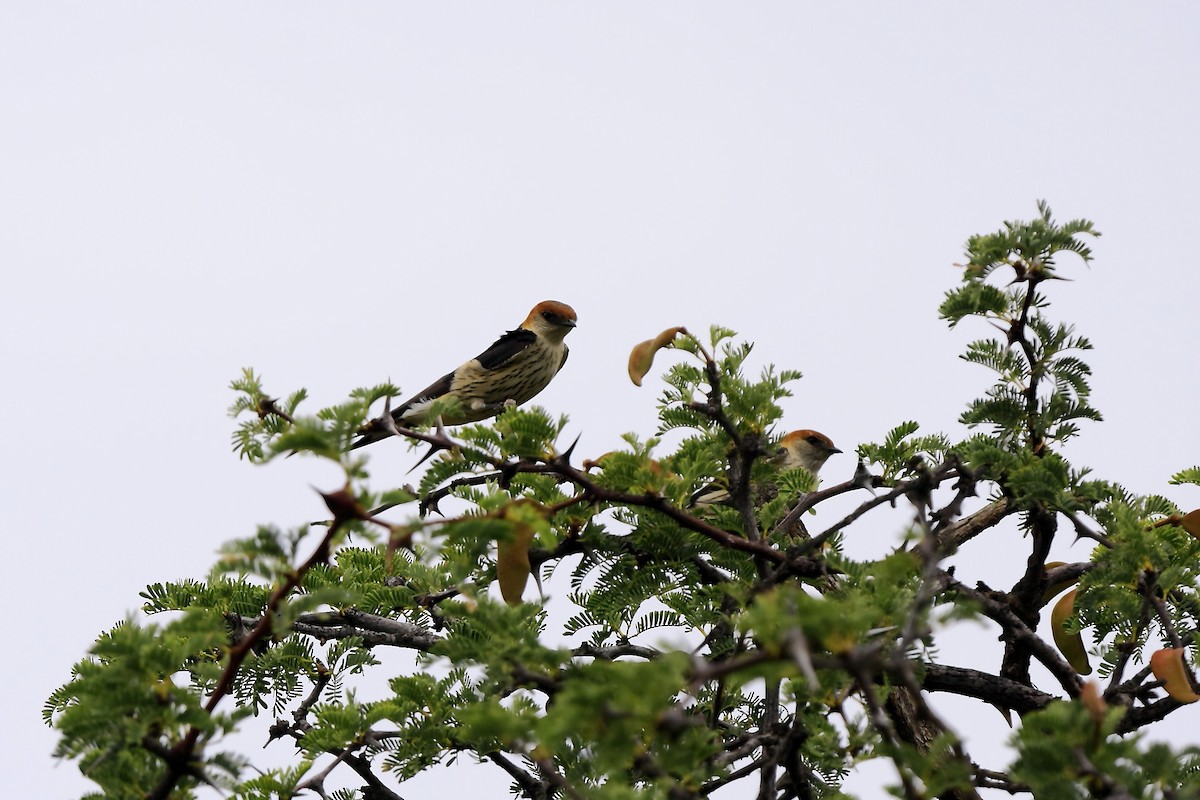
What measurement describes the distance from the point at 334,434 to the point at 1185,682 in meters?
2.48

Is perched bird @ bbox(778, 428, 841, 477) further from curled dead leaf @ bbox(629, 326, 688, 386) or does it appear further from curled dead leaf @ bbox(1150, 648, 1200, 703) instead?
curled dead leaf @ bbox(1150, 648, 1200, 703)

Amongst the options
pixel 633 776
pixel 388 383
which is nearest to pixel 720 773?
pixel 633 776

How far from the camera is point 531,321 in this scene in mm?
10133

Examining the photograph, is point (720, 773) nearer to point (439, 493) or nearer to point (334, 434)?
point (439, 493)

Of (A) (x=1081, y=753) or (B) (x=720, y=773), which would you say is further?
(B) (x=720, y=773)

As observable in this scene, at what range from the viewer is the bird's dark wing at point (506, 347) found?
952 centimetres

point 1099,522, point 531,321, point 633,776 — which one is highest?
point 531,321

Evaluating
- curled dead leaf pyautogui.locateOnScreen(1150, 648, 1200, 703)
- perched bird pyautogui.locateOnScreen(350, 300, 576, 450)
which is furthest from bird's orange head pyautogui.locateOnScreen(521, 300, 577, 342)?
curled dead leaf pyautogui.locateOnScreen(1150, 648, 1200, 703)

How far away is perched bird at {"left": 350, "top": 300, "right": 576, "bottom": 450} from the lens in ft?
31.3

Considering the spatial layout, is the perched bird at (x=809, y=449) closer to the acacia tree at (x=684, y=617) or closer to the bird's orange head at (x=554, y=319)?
the bird's orange head at (x=554, y=319)

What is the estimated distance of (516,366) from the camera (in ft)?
31.7

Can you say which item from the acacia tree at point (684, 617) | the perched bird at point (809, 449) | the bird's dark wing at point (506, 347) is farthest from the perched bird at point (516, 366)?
the acacia tree at point (684, 617)

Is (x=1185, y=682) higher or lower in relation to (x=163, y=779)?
higher

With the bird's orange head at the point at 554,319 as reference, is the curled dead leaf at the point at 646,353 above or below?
below
